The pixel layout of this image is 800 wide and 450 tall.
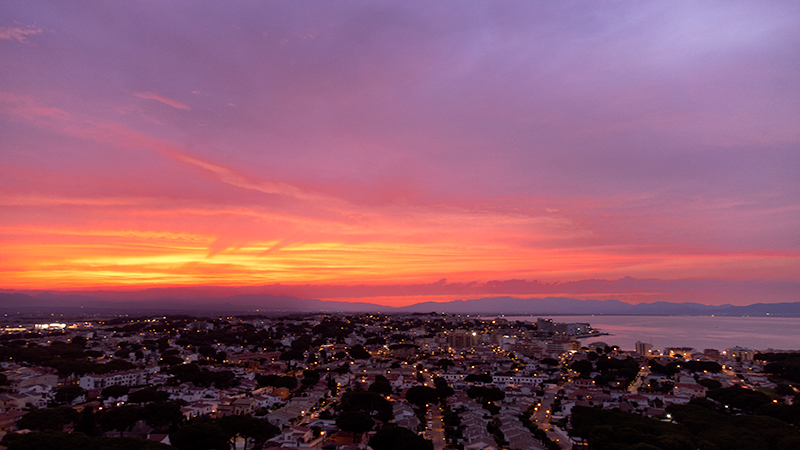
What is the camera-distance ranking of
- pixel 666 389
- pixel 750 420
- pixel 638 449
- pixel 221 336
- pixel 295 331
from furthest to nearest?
1. pixel 295 331
2. pixel 221 336
3. pixel 666 389
4. pixel 750 420
5. pixel 638 449

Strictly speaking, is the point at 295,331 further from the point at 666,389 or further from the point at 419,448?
the point at 419,448

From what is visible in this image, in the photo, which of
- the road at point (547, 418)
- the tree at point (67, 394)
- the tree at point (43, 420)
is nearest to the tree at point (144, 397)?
the tree at point (43, 420)

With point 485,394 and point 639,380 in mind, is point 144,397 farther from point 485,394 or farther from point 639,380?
point 639,380

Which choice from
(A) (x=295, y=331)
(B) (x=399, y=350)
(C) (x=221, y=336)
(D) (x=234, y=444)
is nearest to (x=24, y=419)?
(D) (x=234, y=444)

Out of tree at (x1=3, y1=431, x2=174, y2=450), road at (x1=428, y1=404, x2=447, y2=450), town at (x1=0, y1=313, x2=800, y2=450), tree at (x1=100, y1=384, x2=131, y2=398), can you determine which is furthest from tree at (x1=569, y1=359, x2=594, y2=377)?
tree at (x1=100, y1=384, x2=131, y2=398)

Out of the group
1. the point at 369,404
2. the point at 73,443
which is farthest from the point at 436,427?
the point at 73,443
